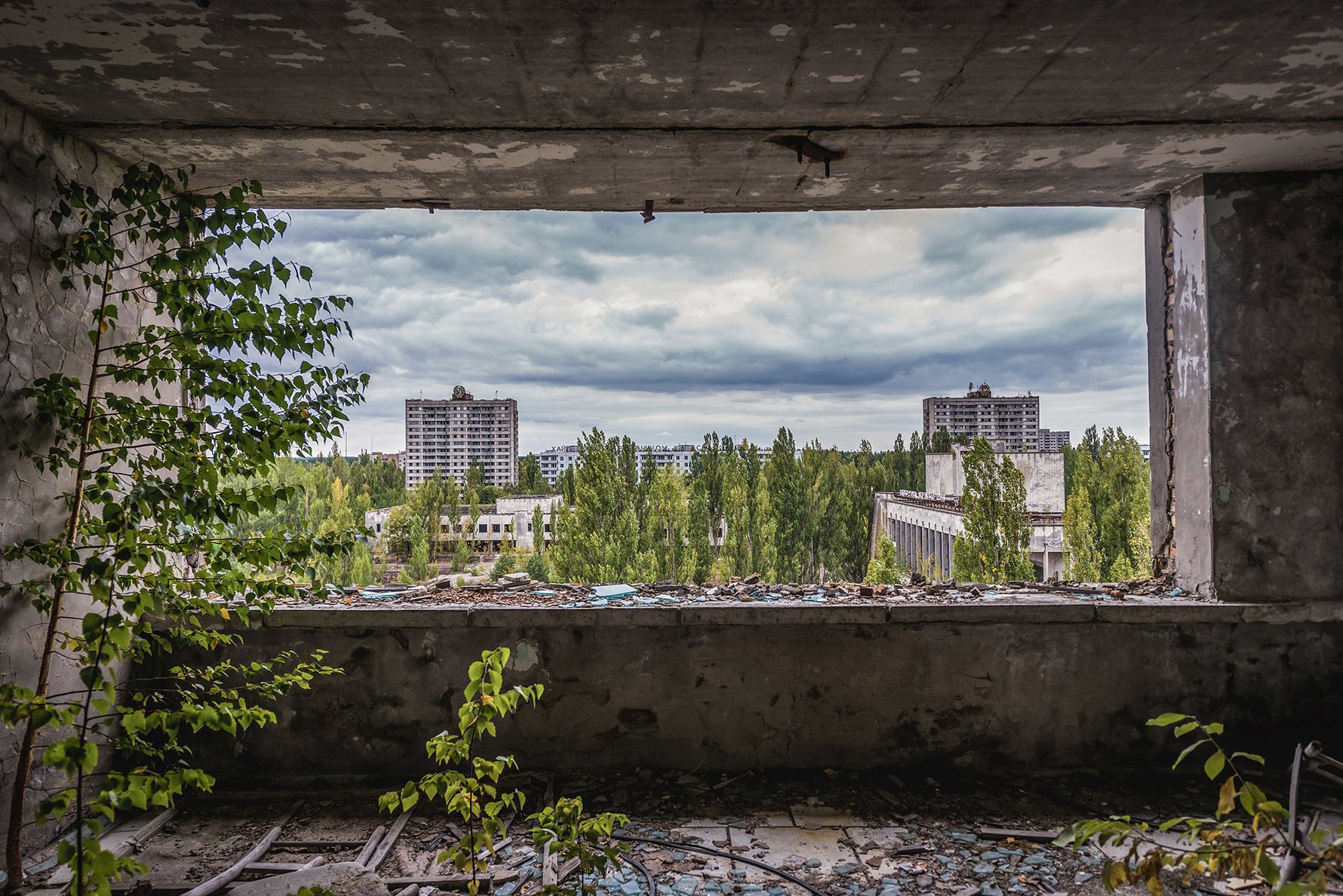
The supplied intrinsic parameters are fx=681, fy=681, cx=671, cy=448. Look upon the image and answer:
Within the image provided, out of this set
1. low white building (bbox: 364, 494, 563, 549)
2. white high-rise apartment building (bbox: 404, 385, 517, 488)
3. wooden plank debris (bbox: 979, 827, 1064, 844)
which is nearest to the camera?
wooden plank debris (bbox: 979, 827, 1064, 844)

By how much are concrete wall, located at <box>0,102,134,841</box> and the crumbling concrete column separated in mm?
5202

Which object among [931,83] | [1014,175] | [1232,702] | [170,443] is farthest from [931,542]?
[170,443]

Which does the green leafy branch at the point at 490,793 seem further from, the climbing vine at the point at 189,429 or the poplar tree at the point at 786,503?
the poplar tree at the point at 786,503

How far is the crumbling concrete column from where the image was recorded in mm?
3352

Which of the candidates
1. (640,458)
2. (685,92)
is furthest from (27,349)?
(640,458)

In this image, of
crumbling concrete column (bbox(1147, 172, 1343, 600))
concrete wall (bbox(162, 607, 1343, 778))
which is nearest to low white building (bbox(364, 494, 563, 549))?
concrete wall (bbox(162, 607, 1343, 778))

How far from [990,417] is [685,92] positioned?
17.1 ft

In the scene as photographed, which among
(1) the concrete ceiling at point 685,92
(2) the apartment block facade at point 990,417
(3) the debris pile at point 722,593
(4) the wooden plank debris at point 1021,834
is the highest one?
(1) the concrete ceiling at point 685,92

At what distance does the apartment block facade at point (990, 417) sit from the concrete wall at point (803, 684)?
3142 millimetres

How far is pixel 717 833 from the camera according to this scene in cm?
302

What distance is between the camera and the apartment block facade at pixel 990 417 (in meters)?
6.46

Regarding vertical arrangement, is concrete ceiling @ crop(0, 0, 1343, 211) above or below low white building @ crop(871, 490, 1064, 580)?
above

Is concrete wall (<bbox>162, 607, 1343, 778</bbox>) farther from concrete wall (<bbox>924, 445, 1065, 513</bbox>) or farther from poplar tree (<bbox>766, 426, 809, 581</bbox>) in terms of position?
poplar tree (<bbox>766, 426, 809, 581</bbox>)

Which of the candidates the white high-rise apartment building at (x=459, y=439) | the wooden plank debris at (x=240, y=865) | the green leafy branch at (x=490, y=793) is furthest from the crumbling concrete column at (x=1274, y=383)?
the white high-rise apartment building at (x=459, y=439)
